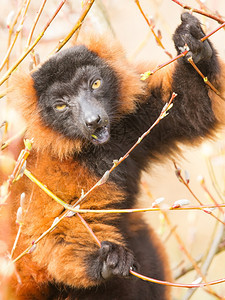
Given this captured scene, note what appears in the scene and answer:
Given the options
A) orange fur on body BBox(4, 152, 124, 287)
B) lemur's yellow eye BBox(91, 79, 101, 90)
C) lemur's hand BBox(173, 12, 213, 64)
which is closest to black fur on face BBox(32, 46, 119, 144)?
lemur's yellow eye BBox(91, 79, 101, 90)

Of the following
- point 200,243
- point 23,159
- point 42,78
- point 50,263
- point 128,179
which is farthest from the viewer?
point 200,243

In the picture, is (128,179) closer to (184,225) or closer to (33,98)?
(33,98)

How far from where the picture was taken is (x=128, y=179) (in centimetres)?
468

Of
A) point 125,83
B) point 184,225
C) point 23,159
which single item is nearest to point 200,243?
point 184,225

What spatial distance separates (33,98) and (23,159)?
74.0 inches

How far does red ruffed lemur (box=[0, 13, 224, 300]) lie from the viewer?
13.5ft

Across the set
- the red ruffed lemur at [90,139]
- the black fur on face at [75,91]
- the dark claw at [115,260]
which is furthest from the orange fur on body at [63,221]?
the black fur on face at [75,91]

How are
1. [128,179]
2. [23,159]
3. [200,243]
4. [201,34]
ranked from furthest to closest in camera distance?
[200,243], [128,179], [201,34], [23,159]

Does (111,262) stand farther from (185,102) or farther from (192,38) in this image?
(192,38)

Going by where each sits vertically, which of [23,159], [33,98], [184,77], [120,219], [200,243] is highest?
[33,98]

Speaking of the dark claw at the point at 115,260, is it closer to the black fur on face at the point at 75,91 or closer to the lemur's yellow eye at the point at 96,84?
the black fur on face at the point at 75,91

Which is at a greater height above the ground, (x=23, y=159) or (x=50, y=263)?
(x=23, y=159)

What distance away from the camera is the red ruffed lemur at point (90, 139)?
412 cm

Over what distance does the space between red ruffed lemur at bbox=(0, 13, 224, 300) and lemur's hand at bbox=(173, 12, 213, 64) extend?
4 cm
